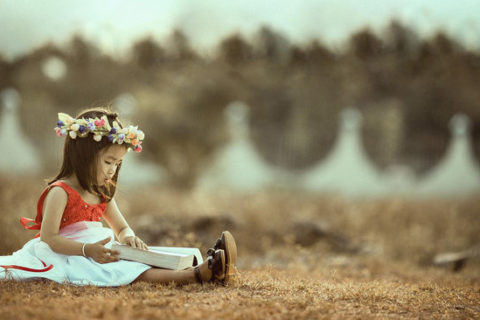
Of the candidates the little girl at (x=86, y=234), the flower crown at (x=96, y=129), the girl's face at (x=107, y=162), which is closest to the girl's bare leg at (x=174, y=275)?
the little girl at (x=86, y=234)

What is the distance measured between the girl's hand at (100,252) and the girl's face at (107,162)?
420mm

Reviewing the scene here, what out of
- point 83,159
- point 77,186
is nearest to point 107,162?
point 83,159

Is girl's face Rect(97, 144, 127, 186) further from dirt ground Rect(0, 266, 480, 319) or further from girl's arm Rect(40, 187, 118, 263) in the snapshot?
dirt ground Rect(0, 266, 480, 319)

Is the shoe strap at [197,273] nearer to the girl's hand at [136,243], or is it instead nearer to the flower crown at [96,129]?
the girl's hand at [136,243]

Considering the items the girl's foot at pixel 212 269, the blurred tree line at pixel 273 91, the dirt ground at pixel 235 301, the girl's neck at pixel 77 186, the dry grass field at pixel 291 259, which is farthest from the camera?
the blurred tree line at pixel 273 91

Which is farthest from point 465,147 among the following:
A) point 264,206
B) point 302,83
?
point 264,206

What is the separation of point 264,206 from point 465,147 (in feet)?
23.7

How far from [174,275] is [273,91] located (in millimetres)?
11741

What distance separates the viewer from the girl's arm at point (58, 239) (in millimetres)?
3359

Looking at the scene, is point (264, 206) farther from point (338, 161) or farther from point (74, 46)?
point (74, 46)

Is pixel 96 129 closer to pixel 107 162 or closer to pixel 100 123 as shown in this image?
pixel 100 123

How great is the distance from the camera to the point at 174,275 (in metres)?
3.39

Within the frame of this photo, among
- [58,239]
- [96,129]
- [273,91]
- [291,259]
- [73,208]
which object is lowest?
[291,259]

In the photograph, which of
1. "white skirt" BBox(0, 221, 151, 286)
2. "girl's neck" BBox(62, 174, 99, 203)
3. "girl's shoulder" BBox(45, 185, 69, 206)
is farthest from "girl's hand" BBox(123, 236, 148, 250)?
"girl's shoulder" BBox(45, 185, 69, 206)
